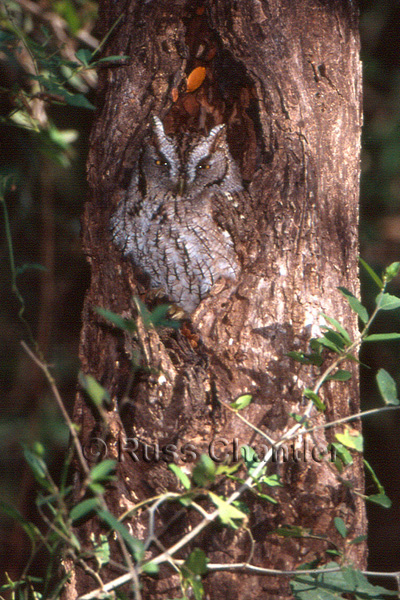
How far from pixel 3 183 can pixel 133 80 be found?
22.3 inches

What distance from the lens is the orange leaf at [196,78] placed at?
1.39 metres

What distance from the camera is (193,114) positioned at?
59.4 inches

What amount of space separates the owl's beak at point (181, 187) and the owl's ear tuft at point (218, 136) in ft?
0.53

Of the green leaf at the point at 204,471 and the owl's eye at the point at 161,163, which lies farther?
the owl's eye at the point at 161,163

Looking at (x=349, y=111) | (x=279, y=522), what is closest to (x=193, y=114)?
(x=349, y=111)

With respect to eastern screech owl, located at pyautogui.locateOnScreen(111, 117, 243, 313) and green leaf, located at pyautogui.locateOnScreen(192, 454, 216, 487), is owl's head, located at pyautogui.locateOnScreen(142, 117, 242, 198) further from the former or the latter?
green leaf, located at pyautogui.locateOnScreen(192, 454, 216, 487)

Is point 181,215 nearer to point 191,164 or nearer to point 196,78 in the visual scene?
point 191,164

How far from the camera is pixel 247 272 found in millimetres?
1264

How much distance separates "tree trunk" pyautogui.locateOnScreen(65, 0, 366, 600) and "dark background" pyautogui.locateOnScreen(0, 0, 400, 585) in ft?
3.05

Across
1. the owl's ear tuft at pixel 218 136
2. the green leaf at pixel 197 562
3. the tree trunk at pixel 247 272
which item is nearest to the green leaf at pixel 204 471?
the green leaf at pixel 197 562

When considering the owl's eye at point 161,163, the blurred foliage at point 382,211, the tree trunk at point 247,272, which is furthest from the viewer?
the blurred foliage at point 382,211

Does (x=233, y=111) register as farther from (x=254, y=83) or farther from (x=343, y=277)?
(x=343, y=277)

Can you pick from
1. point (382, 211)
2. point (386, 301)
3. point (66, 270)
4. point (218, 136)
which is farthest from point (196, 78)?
point (382, 211)

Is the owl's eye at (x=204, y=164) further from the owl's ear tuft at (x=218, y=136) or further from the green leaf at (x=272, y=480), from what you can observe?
the green leaf at (x=272, y=480)
